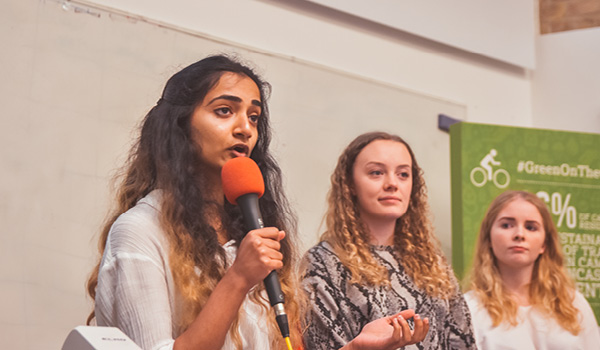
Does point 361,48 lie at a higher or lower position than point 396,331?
higher

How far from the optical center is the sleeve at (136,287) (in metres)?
1.61

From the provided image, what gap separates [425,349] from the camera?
2.62m

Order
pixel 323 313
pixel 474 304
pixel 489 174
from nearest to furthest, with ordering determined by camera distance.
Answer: pixel 323 313 → pixel 474 304 → pixel 489 174

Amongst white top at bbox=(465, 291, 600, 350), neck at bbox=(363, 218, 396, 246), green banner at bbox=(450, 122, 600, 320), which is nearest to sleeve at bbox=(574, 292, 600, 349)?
white top at bbox=(465, 291, 600, 350)

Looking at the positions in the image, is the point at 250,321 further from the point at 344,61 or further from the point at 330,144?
the point at 344,61

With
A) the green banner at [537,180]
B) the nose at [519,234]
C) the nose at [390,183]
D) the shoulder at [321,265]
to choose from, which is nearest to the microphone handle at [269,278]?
the shoulder at [321,265]

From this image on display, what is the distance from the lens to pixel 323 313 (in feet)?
8.39

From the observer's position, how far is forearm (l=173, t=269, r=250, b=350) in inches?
62.2

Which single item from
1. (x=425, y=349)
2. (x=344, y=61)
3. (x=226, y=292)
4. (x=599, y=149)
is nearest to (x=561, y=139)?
(x=599, y=149)

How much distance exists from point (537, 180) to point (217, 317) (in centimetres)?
303

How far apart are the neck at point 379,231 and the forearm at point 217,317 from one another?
1.34 meters

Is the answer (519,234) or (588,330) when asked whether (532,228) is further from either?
(588,330)

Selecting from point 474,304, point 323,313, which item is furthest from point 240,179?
point 474,304

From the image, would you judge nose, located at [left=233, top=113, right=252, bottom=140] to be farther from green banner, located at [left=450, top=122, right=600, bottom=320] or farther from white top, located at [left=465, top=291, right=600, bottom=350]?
green banner, located at [left=450, top=122, right=600, bottom=320]
